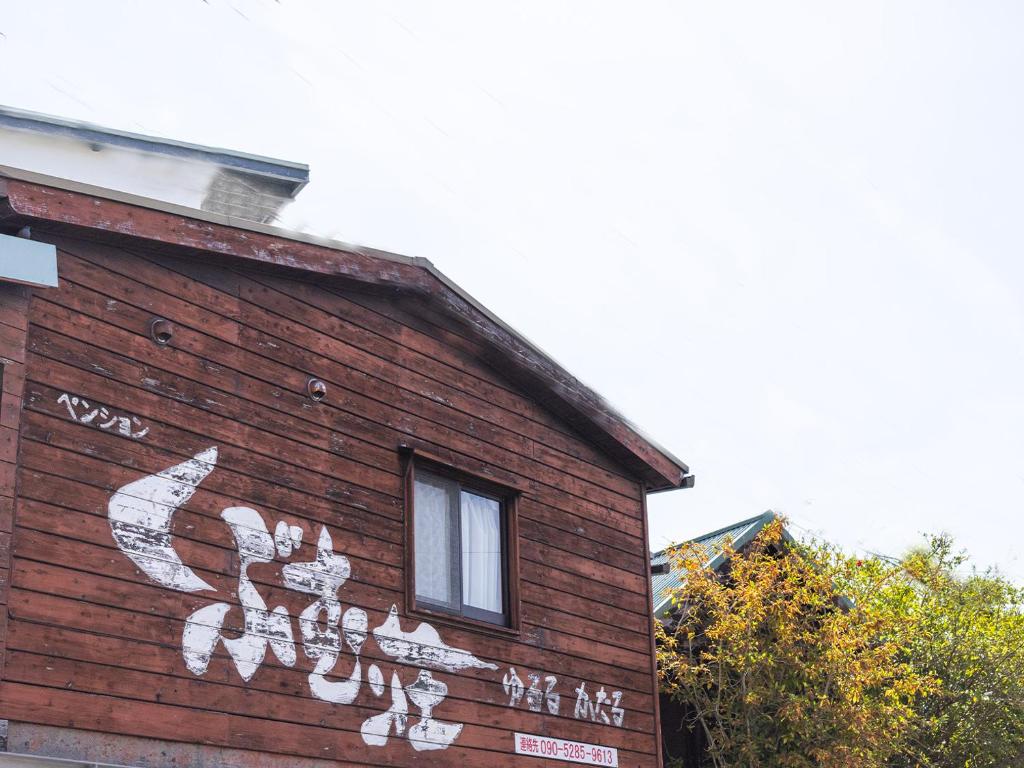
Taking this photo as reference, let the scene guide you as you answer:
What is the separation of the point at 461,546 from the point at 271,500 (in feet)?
8.11

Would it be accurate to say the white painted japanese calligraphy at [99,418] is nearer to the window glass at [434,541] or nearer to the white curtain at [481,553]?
the window glass at [434,541]

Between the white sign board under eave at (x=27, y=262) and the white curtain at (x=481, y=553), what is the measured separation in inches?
199

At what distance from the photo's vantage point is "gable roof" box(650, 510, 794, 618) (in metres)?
17.0

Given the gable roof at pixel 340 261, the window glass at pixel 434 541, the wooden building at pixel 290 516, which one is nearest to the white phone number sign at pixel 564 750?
the wooden building at pixel 290 516

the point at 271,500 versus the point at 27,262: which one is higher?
the point at 27,262

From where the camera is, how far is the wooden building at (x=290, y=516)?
905cm

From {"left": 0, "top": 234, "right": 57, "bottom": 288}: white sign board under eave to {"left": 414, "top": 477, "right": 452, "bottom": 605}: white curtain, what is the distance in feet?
14.3

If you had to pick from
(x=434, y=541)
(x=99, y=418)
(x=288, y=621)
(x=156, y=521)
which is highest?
(x=99, y=418)

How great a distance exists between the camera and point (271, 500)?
35.0 feet

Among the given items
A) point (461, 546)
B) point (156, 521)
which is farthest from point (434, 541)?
point (156, 521)

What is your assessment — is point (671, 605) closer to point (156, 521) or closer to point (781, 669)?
point (781, 669)

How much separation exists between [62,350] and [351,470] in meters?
2.97

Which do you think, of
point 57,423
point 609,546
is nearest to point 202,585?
point 57,423

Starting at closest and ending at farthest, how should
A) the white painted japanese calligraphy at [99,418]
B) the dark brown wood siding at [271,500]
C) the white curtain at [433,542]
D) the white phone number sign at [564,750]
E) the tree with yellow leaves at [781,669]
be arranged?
the dark brown wood siding at [271,500]
the white painted japanese calligraphy at [99,418]
the white curtain at [433,542]
the white phone number sign at [564,750]
the tree with yellow leaves at [781,669]
